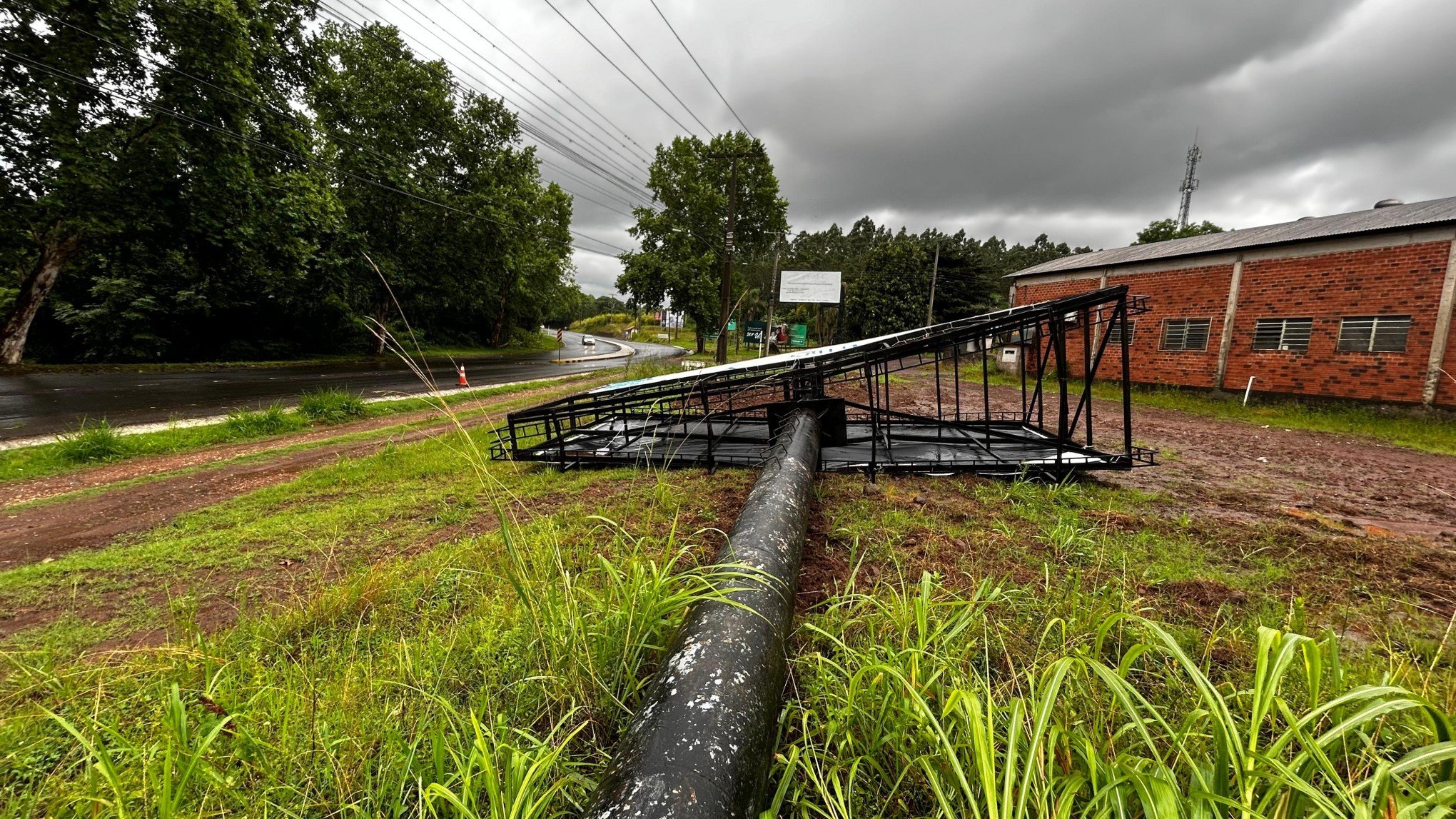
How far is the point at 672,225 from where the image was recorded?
92.8 ft

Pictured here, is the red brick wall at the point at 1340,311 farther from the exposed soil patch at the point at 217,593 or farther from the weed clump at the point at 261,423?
the weed clump at the point at 261,423

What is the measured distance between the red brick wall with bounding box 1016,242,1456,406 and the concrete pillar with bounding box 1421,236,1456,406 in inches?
3.0

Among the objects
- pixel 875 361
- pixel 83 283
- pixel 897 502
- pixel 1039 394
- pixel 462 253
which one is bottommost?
pixel 897 502

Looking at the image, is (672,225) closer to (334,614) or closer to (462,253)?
(462,253)

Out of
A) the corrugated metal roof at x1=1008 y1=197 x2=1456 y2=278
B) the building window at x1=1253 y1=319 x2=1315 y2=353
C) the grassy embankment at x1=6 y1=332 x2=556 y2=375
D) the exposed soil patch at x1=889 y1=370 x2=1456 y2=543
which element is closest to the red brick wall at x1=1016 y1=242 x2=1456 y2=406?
the building window at x1=1253 y1=319 x2=1315 y2=353

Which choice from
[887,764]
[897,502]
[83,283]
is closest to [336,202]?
[83,283]

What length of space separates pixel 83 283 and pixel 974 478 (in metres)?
29.7

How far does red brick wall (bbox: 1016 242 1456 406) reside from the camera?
9.53m

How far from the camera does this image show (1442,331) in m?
9.27

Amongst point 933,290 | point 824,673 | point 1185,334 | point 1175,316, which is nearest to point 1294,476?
point 824,673

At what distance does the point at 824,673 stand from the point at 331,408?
12.1 meters

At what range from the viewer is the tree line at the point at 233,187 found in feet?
40.9

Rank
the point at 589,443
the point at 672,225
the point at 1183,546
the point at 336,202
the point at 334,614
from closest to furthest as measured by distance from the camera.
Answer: the point at 334,614, the point at 1183,546, the point at 589,443, the point at 336,202, the point at 672,225

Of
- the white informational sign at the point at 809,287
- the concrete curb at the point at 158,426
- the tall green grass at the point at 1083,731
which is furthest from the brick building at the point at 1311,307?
the concrete curb at the point at 158,426
